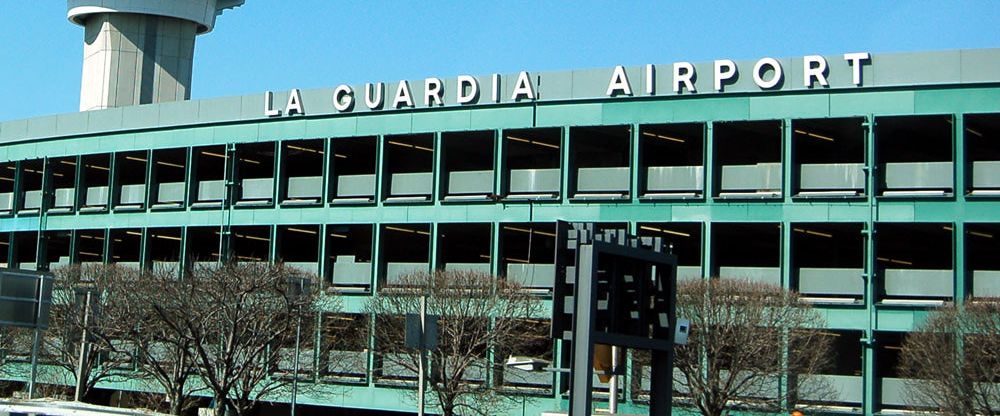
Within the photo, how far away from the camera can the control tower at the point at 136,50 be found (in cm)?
6994

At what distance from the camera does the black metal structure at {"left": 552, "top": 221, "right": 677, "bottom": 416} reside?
74.2 feet

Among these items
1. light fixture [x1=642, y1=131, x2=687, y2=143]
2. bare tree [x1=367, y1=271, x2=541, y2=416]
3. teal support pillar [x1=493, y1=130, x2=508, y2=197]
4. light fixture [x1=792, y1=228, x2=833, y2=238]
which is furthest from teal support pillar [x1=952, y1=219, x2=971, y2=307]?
teal support pillar [x1=493, y1=130, x2=508, y2=197]

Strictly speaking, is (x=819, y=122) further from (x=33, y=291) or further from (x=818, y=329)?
(x=33, y=291)

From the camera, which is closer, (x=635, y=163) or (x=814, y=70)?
(x=814, y=70)

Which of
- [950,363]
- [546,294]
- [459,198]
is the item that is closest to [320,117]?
[459,198]

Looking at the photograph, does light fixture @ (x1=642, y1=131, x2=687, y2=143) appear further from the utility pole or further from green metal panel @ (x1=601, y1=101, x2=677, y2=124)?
the utility pole

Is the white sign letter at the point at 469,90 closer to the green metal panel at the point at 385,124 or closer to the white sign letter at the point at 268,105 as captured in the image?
the green metal panel at the point at 385,124

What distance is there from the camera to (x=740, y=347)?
40.9m

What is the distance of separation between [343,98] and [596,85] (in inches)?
417

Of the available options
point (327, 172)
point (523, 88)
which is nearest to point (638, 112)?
point (523, 88)

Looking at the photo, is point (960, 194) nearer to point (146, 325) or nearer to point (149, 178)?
point (146, 325)

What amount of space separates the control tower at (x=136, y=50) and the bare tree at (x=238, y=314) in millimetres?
25631

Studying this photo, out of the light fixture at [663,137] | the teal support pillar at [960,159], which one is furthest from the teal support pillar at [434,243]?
the teal support pillar at [960,159]

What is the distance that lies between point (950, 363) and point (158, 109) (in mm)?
36188
